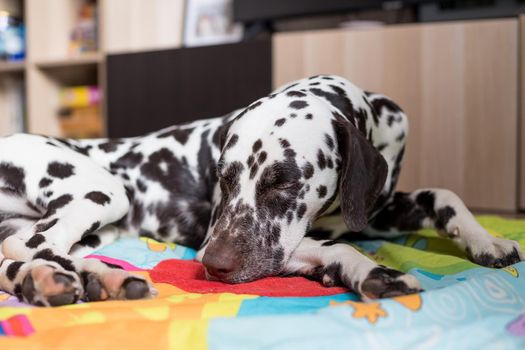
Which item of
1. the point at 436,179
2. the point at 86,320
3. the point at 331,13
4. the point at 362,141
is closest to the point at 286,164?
the point at 362,141

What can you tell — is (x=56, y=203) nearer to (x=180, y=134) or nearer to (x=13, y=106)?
(x=180, y=134)

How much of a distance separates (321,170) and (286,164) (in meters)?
0.12

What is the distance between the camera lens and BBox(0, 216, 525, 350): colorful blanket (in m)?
1.08

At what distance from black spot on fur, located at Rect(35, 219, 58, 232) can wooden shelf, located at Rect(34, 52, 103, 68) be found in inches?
122

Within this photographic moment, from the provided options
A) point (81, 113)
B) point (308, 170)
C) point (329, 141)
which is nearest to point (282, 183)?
point (308, 170)

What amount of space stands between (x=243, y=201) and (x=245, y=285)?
0.80ft

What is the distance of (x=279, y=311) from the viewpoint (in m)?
1.34

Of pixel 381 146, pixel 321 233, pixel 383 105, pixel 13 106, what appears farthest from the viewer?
pixel 13 106

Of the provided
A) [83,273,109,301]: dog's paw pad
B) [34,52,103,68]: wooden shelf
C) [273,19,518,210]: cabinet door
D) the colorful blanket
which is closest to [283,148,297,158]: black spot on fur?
the colorful blanket

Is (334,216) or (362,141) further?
(334,216)

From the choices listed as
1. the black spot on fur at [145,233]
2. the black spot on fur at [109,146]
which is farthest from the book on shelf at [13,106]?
the black spot on fur at [145,233]

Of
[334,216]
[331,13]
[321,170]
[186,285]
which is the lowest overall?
[186,285]

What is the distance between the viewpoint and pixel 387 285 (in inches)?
52.7

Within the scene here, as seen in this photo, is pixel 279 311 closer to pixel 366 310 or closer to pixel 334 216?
pixel 366 310
